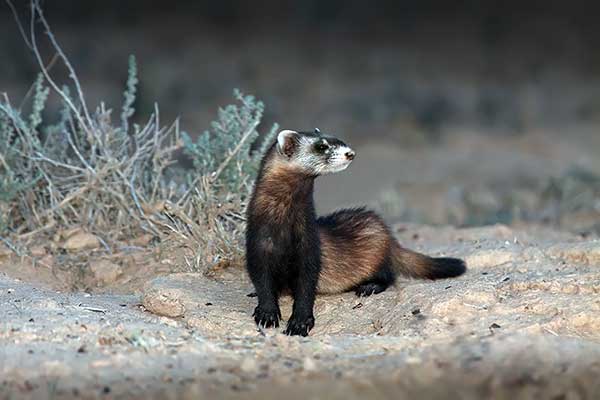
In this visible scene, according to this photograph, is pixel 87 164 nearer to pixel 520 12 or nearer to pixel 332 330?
pixel 332 330

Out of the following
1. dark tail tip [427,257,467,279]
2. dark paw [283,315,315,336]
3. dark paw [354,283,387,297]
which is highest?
dark tail tip [427,257,467,279]

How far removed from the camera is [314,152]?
17.7 ft

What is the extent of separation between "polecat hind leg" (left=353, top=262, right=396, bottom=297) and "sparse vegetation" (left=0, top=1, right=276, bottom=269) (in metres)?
0.94

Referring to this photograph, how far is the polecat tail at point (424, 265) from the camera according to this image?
6.16m

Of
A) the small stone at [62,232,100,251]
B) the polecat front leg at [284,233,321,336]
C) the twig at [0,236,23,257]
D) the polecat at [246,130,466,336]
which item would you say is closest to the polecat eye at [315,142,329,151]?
the polecat at [246,130,466,336]

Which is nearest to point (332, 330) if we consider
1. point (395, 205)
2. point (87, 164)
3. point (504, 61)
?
point (87, 164)

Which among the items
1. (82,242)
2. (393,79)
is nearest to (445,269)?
(82,242)

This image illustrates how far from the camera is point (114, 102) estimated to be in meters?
15.9

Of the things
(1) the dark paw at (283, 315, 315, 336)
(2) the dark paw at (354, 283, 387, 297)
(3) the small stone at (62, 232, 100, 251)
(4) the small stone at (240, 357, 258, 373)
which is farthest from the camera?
(3) the small stone at (62, 232, 100, 251)

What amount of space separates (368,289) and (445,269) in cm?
54

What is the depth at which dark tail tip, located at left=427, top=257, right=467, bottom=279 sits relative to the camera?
616cm

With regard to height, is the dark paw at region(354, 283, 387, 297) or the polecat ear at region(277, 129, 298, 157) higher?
the polecat ear at region(277, 129, 298, 157)

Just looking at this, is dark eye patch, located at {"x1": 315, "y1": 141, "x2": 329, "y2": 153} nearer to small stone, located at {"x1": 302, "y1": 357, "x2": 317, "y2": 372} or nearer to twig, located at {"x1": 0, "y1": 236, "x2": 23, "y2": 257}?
small stone, located at {"x1": 302, "y1": 357, "x2": 317, "y2": 372}

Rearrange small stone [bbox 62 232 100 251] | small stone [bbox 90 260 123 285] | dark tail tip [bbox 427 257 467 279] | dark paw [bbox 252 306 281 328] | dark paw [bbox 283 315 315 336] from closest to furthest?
dark paw [bbox 283 315 315 336] < dark paw [bbox 252 306 281 328] < dark tail tip [bbox 427 257 467 279] < small stone [bbox 90 260 123 285] < small stone [bbox 62 232 100 251]
